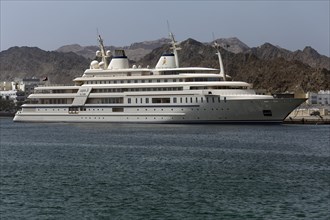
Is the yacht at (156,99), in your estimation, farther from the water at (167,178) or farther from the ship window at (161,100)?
the water at (167,178)

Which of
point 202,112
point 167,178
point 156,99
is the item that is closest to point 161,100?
point 156,99

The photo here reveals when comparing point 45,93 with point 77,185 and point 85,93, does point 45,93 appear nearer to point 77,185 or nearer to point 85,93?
point 85,93

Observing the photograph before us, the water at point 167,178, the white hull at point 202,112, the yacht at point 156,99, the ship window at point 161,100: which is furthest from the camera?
the ship window at point 161,100

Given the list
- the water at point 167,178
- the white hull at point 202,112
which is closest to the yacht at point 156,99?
the white hull at point 202,112

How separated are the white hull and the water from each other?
1546 cm

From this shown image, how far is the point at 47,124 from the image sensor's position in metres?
79.6

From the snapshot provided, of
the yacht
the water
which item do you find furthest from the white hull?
the water

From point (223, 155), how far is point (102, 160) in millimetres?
7523

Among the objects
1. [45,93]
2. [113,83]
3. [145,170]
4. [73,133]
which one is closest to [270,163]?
[145,170]

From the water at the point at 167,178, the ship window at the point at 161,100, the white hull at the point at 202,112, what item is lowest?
the water at the point at 167,178

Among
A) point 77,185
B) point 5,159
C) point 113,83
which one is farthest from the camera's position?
point 113,83

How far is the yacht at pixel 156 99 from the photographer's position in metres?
68.9

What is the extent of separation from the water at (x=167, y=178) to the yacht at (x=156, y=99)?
15.9m

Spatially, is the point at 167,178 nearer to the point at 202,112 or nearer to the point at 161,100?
the point at 202,112
